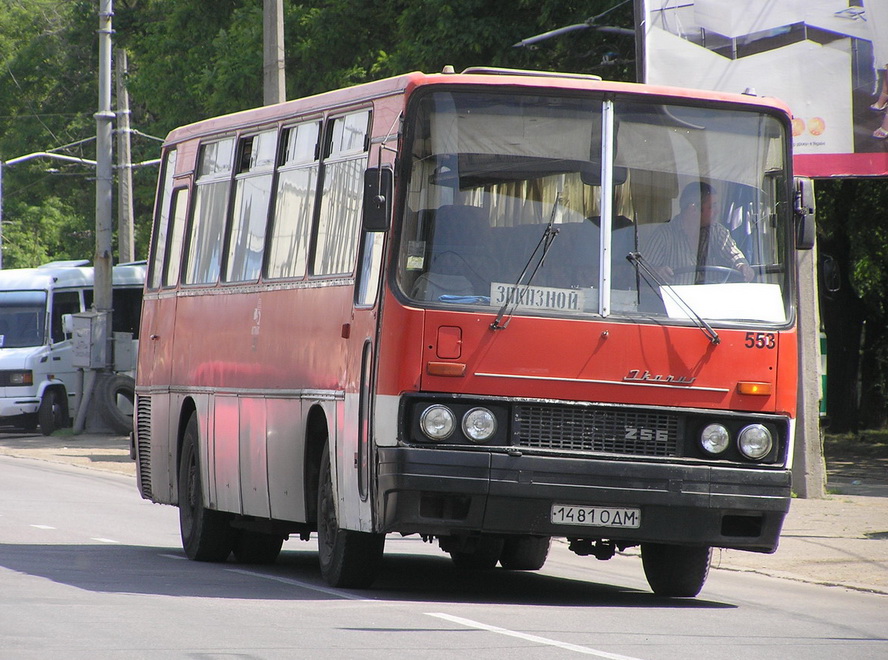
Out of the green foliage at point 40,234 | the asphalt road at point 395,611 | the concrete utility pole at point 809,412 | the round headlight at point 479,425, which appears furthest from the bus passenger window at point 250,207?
the green foliage at point 40,234

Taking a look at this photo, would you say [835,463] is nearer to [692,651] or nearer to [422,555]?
[422,555]

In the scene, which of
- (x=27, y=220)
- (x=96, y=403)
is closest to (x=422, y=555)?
(x=96, y=403)

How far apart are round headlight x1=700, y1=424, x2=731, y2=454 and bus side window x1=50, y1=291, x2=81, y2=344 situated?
2735 cm

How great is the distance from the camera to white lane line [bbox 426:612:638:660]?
27.8 ft

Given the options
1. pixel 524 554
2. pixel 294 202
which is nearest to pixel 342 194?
pixel 294 202

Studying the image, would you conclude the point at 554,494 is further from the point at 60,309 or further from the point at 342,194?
the point at 60,309

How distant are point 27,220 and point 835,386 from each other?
1666 inches

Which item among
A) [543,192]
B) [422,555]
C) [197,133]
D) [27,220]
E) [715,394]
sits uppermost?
[27,220]

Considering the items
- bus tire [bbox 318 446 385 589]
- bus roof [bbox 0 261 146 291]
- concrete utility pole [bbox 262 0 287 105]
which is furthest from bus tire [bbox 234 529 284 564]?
bus roof [bbox 0 261 146 291]

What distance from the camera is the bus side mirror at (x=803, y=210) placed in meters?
11.0

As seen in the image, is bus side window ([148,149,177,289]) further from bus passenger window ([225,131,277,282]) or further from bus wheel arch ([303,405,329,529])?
bus wheel arch ([303,405,329,529])

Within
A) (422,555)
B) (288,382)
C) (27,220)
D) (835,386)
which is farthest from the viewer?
(27,220)

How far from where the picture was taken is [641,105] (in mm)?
10891

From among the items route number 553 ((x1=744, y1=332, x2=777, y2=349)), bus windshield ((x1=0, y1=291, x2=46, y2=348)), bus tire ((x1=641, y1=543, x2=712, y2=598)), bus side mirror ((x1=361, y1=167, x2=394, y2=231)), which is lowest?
bus tire ((x1=641, y1=543, x2=712, y2=598))
